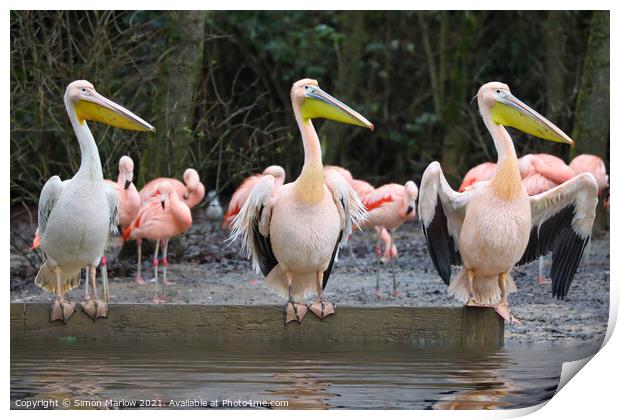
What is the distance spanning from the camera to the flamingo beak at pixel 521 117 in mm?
5746

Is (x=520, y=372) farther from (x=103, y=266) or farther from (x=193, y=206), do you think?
(x=193, y=206)

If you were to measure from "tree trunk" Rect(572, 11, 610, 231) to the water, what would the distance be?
11.9 feet

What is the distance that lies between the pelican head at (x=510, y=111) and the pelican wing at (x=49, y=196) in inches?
85.7

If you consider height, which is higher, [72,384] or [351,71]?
[351,71]

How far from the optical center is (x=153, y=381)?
4.93m

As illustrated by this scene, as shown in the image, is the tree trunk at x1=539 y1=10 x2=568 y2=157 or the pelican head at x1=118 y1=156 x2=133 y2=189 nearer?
the pelican head at x1=118 y1=156 x2=133 y2=189

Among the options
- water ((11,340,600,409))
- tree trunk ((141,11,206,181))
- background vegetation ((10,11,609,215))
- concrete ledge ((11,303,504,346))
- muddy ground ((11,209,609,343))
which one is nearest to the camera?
water ((11,340,600,409))

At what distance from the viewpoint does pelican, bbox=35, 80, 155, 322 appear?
17.9 ft

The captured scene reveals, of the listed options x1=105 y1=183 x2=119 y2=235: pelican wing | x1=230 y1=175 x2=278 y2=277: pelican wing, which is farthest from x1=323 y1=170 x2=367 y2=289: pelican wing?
x1=105 y1=183 x2=119 y2=235: pelican wing

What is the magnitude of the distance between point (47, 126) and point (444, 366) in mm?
4684

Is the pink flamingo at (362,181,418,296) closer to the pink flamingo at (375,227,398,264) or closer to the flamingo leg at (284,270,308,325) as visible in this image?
the pink flamingo at (375,227,398,264)

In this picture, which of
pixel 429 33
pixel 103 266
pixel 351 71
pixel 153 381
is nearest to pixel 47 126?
pixel 103 266

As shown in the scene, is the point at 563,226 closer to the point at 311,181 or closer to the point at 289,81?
the point at 311,181

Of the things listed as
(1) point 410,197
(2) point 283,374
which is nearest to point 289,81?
(1) point 410,197
